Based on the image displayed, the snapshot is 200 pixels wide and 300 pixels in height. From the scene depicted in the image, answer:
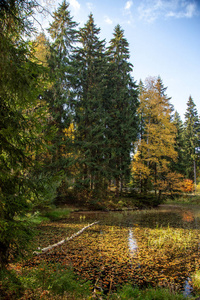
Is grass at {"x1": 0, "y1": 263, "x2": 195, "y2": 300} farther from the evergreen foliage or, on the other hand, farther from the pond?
the evergreen foliage

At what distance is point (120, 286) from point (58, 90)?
1626 centimetres

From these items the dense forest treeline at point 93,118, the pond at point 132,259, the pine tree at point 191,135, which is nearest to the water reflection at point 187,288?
the pond at point 132,259

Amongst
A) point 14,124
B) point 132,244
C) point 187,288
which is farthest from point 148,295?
point 14,124

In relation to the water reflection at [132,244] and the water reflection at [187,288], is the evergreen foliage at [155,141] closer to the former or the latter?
the water reflection at [132,244]

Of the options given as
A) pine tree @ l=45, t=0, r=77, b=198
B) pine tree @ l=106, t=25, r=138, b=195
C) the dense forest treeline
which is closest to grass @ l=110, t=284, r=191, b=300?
the dense forest treeline

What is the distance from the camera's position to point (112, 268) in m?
4.96

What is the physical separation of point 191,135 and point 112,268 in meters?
33.1

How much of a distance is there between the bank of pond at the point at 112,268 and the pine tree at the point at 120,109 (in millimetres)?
12247

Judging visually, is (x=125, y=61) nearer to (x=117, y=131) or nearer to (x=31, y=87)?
(x=117, y=131)

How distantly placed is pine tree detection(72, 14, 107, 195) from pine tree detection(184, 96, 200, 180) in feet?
65.8

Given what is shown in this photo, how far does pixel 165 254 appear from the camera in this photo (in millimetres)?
6082

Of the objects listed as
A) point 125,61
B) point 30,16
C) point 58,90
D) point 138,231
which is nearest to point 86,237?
point 138,231

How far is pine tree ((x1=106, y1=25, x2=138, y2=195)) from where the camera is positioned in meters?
20.8

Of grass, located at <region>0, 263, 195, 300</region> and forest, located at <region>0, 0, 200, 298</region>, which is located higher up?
forest, located at <region>0, 0, 200, 298</region>
